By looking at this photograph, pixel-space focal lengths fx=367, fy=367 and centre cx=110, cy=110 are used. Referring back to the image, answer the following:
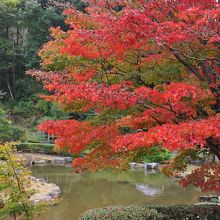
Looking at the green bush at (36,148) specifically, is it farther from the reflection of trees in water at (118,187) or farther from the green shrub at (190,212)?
the green shrub at (190,212)

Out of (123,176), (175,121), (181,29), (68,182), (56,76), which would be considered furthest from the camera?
(123,176)

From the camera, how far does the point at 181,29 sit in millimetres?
5574

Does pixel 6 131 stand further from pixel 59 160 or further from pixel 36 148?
pixel 36 148

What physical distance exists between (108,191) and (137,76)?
9745 mm

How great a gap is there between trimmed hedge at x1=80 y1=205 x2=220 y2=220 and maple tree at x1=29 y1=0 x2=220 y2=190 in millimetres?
921

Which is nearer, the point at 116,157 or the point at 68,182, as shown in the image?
the point at 116,157

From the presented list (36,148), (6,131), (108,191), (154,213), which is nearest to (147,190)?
(108,191)

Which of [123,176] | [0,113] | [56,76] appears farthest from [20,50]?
[56,76]

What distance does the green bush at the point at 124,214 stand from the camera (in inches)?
263

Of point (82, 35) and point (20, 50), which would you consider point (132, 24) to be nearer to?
point (82, 35)

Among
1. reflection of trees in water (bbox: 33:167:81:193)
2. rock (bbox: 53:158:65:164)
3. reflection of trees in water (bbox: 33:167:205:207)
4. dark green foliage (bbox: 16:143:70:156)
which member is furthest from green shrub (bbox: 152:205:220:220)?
dark green foliage (bbox: 16:143:70:156)

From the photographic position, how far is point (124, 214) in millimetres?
6758

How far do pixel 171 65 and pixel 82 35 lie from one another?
1811 mm

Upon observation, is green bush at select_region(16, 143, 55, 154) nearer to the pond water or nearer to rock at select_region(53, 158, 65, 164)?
rock at select_region(53, 158, 65, 164)
